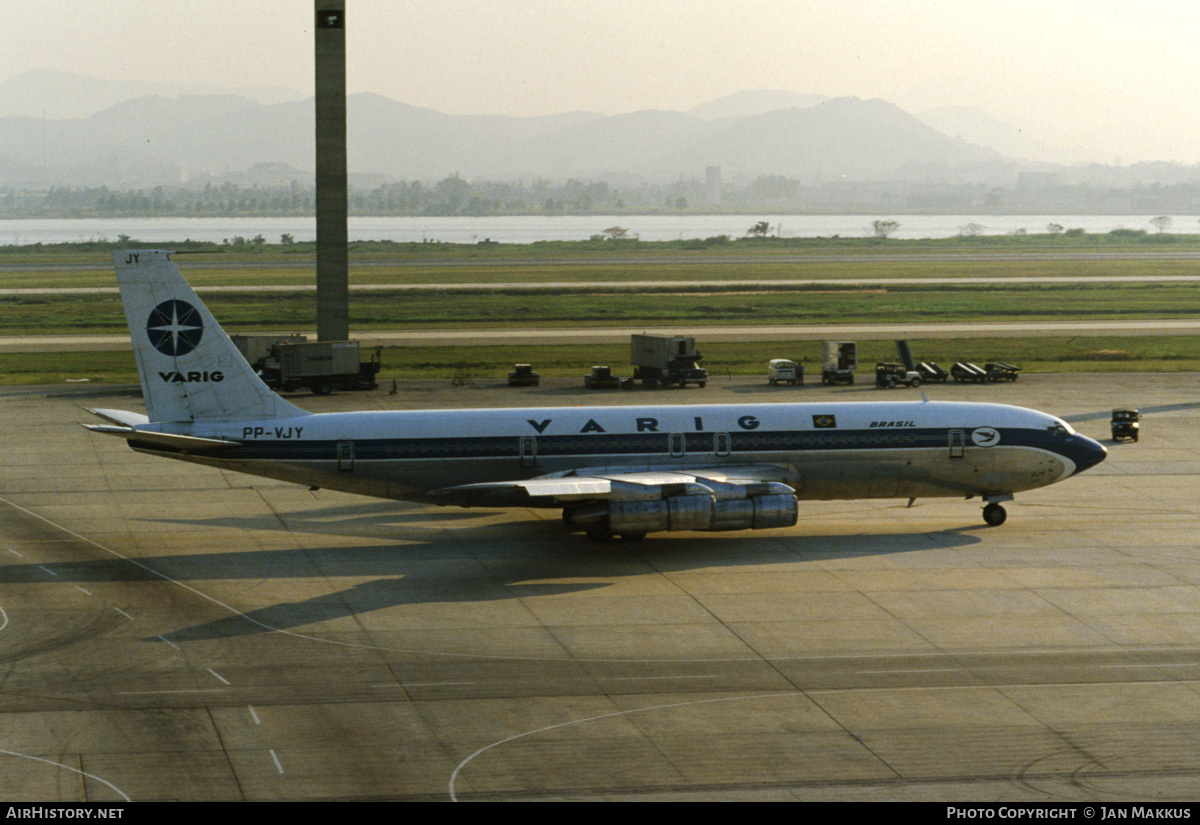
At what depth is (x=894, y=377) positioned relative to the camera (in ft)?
283

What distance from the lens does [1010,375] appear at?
8950 centimetres

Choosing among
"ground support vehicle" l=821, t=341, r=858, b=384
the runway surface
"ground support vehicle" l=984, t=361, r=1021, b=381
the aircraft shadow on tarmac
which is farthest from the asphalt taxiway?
the runway surface

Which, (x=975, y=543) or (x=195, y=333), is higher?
(x=195, y=333)

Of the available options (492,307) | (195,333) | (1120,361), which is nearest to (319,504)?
(195,333)

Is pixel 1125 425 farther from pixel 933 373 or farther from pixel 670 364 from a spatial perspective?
pixel 670 364

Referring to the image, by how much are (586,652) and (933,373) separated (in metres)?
62.5

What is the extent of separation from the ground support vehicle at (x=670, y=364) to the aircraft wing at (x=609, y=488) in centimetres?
4273

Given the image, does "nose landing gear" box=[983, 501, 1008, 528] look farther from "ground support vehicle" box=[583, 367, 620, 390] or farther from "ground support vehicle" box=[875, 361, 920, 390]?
"ground support vehicle" box=[583, 367, 620, 390]

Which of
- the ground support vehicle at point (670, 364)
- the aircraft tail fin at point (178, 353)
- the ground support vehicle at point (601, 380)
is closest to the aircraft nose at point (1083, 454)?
the aircraft tail fin at point (178, 353)

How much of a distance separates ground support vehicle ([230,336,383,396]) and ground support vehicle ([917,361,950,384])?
40.0 meters

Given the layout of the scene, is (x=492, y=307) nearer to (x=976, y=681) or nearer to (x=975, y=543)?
(x=975, y=543)

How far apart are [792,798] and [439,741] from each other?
7.81 m

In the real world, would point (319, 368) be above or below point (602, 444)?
below

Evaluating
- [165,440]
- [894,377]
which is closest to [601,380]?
[894,377]
